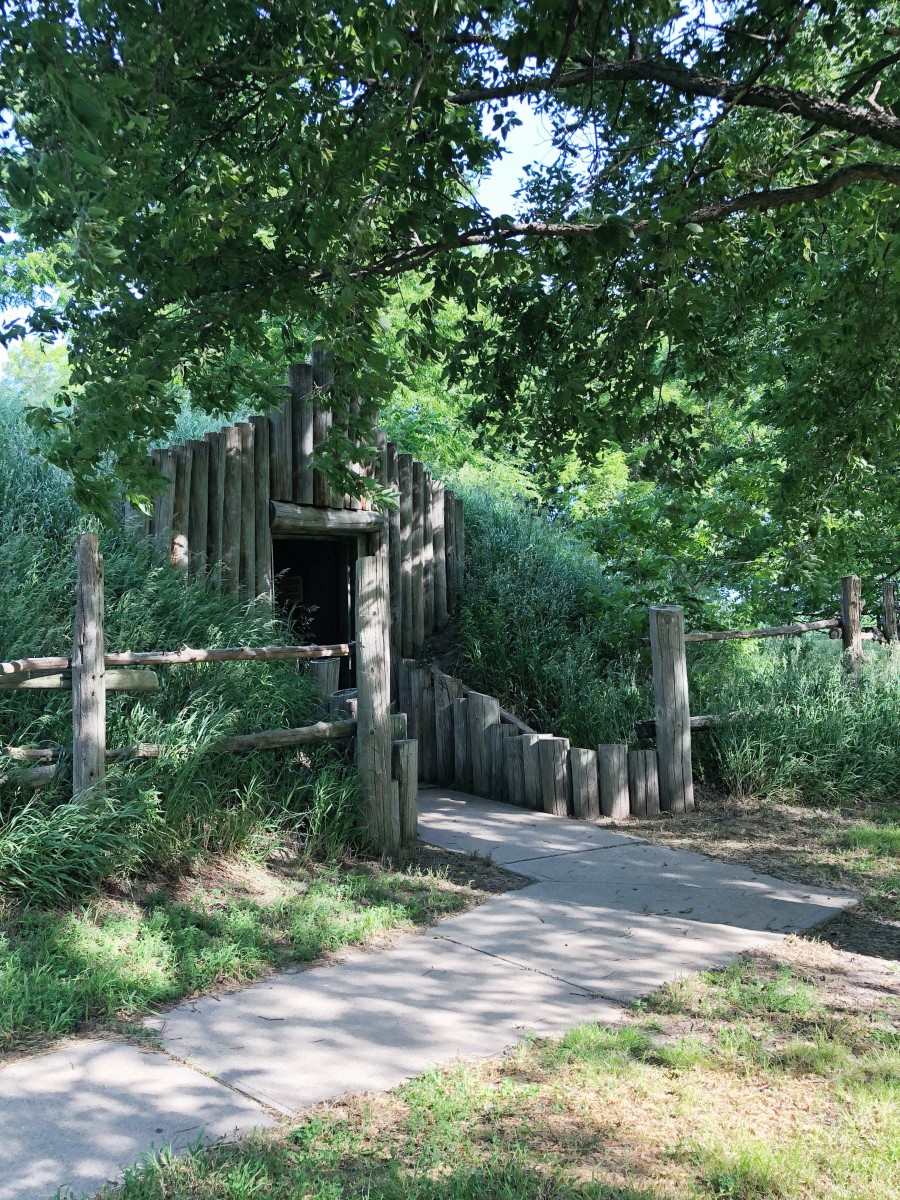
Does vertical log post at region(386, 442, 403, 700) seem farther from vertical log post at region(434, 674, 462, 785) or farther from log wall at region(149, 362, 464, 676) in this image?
vertical log post at region(434, 674, 462, 785)

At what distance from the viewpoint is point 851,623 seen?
418 inches

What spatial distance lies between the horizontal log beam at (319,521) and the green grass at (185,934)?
3.57 meters

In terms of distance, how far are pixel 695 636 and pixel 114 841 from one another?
5.57 metres

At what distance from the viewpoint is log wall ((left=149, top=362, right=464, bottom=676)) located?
8.00m

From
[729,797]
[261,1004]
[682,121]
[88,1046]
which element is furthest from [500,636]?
[88,1046]

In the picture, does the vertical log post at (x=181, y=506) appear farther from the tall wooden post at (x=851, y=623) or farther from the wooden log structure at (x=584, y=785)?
the tall wooden post at (x=851, y=623)

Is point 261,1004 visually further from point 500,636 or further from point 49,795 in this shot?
point 500,636

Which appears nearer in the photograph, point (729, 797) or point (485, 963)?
point (485, 963)

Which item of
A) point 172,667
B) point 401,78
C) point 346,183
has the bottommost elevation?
point 172,667

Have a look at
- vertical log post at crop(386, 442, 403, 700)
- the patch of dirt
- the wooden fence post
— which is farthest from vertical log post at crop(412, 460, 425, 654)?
the wooden fence post

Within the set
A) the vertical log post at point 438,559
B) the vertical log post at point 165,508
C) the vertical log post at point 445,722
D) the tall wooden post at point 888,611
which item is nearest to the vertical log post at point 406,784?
the vertical log post at point 445,722

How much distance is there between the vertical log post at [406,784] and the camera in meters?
6.75

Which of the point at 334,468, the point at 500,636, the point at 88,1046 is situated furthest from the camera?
the point at 500,636

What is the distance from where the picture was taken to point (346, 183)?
4.46 metres
